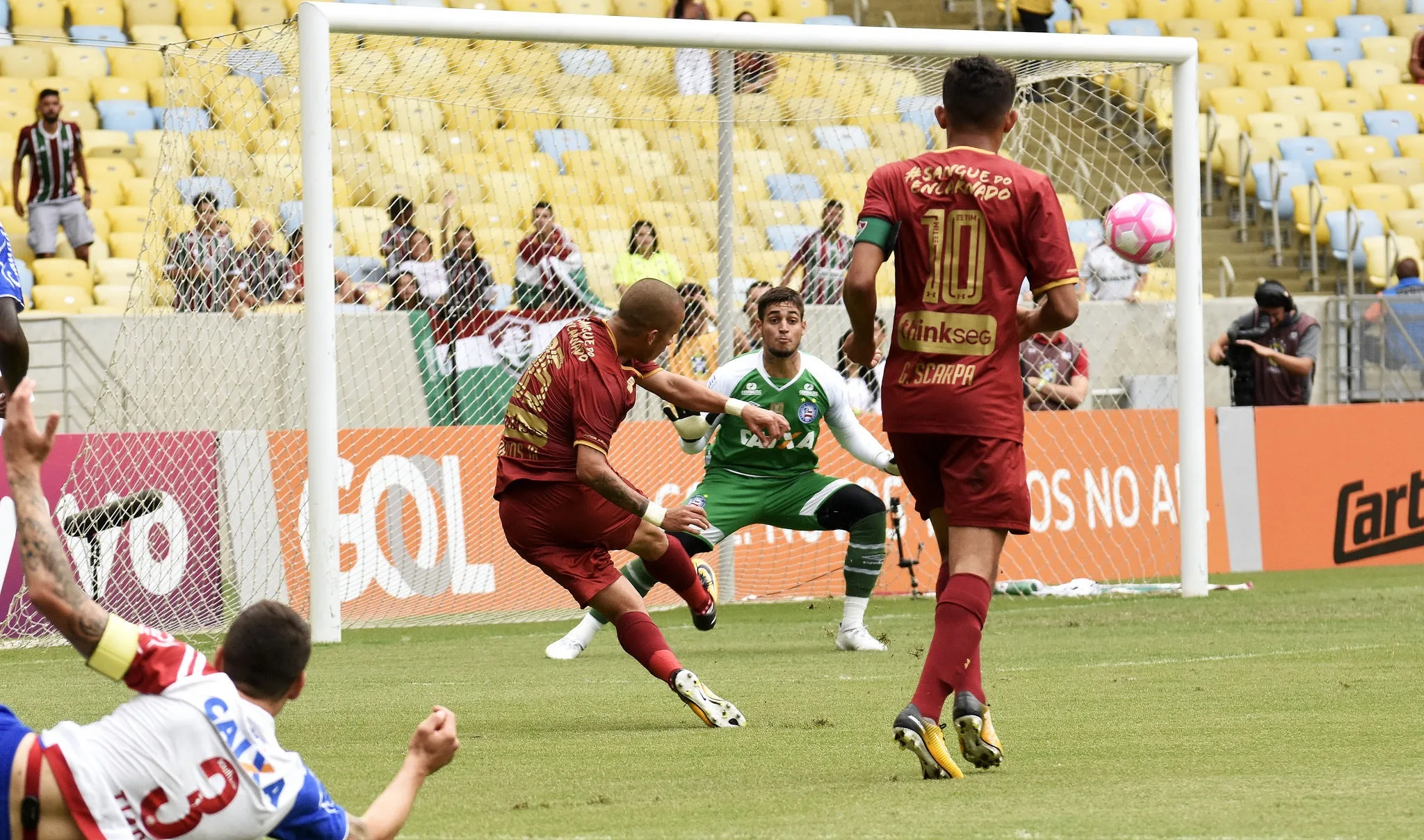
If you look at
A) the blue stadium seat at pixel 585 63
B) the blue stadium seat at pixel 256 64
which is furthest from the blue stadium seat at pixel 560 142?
the blue stadium seat at pixel 256 64

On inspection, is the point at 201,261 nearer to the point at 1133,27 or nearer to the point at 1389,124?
the point at 1133,27

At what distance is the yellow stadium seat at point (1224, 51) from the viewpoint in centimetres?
2308

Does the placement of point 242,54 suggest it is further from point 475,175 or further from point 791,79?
point 791,79

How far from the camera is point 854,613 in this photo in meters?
10.4

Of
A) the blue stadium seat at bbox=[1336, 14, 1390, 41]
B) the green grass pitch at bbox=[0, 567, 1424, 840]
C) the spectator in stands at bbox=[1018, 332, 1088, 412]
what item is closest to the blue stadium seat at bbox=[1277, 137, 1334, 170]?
the blue stadium seat at bbox=[1336, 14, 1390, 41]

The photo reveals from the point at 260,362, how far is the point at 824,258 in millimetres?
4793

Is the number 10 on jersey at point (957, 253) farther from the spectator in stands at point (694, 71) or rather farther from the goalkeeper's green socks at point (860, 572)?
the spectator in stands at point (694, 71)

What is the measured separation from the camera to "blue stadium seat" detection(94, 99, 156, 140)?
59.3 feet

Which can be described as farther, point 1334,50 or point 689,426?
point 1334,50

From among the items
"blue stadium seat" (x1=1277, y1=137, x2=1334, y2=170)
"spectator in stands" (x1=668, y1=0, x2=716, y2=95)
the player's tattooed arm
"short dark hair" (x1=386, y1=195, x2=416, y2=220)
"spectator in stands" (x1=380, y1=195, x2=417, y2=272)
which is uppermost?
"spectator in stands" (x1=668, y1=0, x2=716, y2=95)

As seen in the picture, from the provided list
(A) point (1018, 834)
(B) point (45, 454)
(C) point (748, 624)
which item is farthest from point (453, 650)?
(B) point (45, 454)

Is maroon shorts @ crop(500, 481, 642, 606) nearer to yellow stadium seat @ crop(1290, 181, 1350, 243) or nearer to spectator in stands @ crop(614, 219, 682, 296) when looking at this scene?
spectator in stands @ crop(614, 219, 682, 296)

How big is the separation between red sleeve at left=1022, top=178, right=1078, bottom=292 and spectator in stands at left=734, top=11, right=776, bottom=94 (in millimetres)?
7492

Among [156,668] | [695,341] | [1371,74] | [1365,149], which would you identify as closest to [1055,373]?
[695,341]
